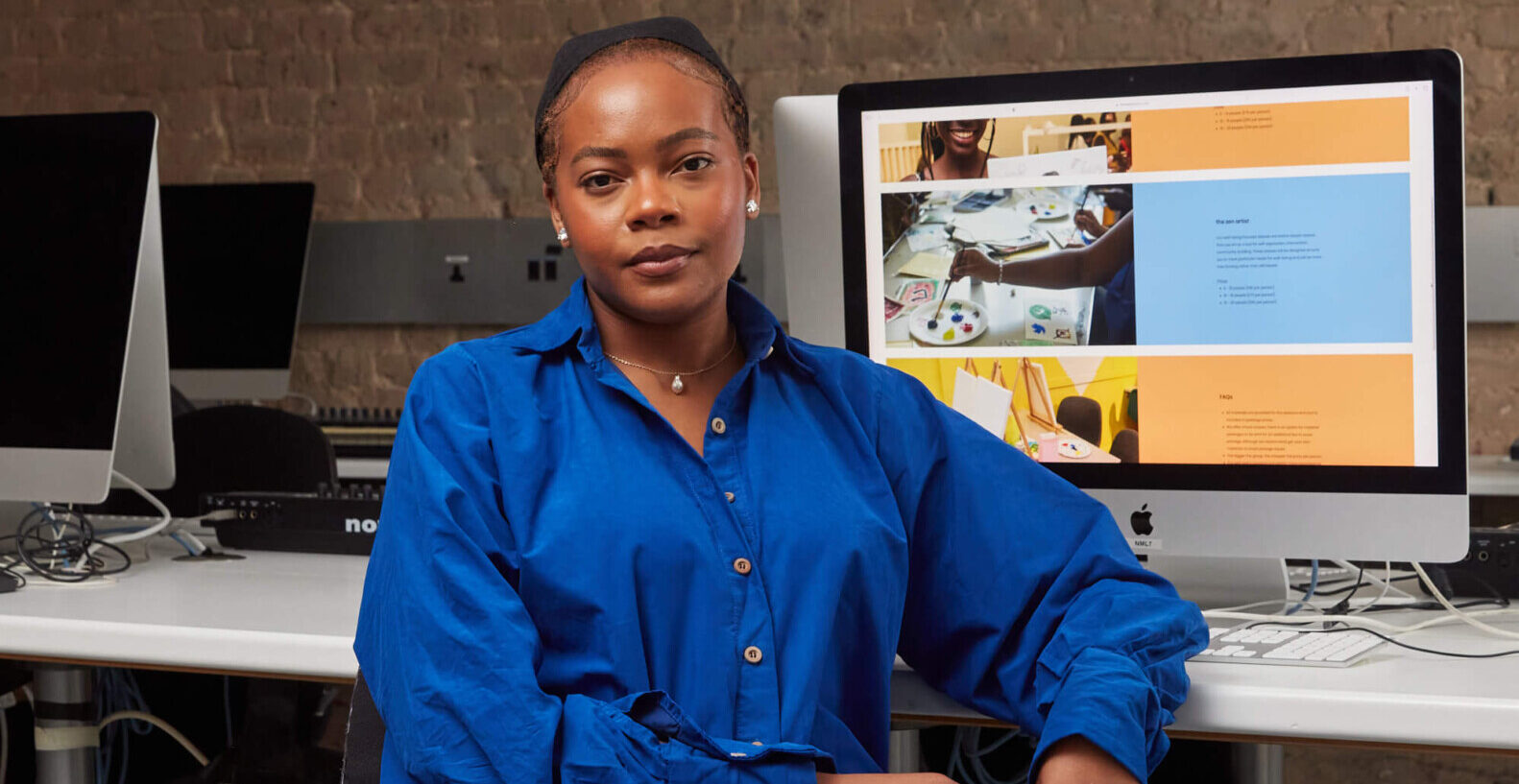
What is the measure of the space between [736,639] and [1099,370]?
522mm

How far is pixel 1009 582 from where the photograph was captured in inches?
40.0

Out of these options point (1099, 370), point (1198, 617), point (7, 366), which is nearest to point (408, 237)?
point (7, 366)

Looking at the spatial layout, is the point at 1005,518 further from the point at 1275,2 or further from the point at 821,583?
the point at 1275,2

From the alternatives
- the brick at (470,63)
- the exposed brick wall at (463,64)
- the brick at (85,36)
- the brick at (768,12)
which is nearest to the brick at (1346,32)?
the exposed brick wall at (463,64)

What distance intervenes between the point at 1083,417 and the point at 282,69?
3503 mm

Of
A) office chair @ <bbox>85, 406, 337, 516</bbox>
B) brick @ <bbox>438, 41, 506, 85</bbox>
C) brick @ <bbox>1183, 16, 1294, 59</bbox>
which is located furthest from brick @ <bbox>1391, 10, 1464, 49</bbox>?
office chair @ <bbox>85, 406, 337, 516</bbox>

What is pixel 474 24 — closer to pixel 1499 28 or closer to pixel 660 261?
pixel 1499 28

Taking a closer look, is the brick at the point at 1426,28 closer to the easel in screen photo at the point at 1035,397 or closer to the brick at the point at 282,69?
the easel in screen photo at the point at 1035,397

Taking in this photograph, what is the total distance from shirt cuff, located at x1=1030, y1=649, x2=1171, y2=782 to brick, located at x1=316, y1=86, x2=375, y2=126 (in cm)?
355

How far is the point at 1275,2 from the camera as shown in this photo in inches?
136

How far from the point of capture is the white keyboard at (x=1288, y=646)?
3.50ft

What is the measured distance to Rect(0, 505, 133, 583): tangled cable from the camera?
4.95 feet

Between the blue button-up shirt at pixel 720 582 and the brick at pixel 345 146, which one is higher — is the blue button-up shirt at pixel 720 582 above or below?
below

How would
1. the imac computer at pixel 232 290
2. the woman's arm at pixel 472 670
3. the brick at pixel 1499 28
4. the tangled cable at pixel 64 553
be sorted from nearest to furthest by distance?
the woman's arm at pixel 472 670, the tangled cable at pixel 64 553, the brick at pixel 1499 28, the imac computer at pixel 232 290
